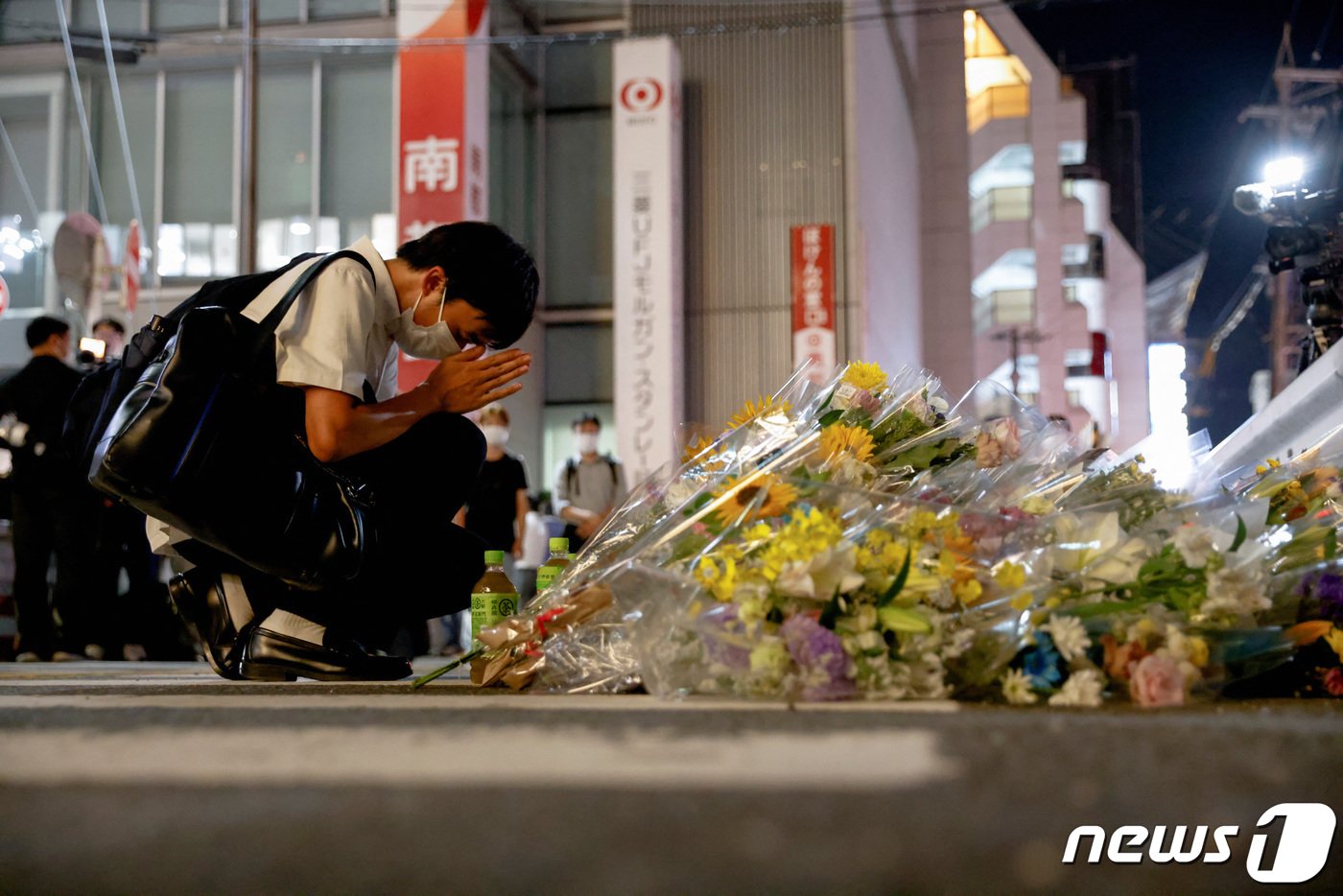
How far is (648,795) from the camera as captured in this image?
1.53 meters

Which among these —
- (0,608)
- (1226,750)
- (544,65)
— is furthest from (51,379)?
(544,65)

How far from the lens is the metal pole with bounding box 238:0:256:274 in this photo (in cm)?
912

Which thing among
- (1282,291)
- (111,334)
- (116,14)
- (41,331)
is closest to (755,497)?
(41,331)

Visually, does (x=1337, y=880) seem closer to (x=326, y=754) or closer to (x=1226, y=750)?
(x=1226, y=750)

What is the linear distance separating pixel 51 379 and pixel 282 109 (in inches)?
295

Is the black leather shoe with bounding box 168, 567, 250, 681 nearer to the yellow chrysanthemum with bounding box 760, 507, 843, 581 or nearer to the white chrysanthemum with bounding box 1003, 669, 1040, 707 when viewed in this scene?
the yellow chrysanthemum with bounding box 760, 507, 843, 581

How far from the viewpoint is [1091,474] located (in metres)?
2.49

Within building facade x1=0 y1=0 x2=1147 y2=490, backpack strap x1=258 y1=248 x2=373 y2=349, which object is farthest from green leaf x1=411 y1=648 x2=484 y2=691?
building facade x1=0 y1=0 x2=1147 y2=490

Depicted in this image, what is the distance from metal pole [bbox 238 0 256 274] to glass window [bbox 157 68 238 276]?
3.22m

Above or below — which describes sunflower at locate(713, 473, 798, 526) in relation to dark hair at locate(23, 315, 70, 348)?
below

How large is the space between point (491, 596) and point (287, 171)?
1070 cm

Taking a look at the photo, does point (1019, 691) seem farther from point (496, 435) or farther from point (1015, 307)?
point (1015, 307)

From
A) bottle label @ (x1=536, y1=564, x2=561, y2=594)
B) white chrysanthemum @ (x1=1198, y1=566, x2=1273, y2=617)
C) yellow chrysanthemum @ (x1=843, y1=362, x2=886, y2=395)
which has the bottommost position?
bottle label @ (x1=536, y1=564, x2=561, y2=594)

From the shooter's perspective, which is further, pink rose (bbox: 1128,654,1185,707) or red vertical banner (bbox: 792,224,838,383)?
red vertical banner (bbox: 792,224,838,383)
